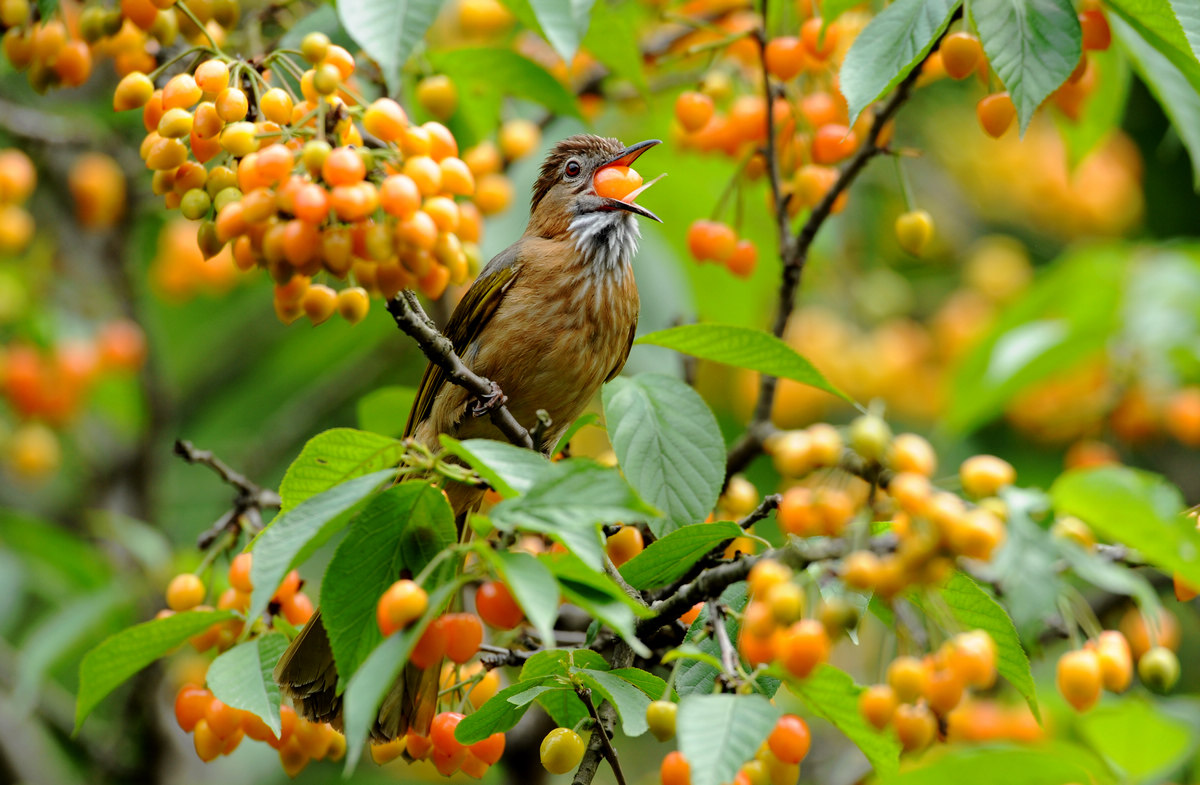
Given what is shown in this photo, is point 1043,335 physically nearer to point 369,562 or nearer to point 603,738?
point 603,738

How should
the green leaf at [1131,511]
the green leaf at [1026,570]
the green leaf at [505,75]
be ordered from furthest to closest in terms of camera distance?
1. the green leaf at [505,75]
2. the green leaf at [1131,511]
3. the green leaf at [1026,570]

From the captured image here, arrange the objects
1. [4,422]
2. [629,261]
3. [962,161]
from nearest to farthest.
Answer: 1. [629,261]
2. [4,422]
3. [962,161]

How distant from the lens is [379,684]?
5.32ft

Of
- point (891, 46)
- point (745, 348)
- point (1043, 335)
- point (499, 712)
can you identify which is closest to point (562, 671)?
point (499, 712)

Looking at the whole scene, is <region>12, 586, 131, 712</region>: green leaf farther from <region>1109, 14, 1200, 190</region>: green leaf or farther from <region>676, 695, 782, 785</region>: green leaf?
<region>1109, 14, 1200, 190</region>: green leaf

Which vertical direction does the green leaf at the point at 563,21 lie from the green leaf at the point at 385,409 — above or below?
above

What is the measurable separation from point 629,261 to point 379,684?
2405 millimetres

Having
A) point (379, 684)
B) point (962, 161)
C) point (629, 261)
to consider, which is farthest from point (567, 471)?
point (962, 161)

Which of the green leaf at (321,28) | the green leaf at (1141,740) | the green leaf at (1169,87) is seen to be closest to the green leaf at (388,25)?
the green leaf at (321,28)

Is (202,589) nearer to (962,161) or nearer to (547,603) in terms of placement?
(547,603)

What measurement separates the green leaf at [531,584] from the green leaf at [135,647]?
97cm

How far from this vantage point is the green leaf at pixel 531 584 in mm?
1587

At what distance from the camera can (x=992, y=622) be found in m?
2.12

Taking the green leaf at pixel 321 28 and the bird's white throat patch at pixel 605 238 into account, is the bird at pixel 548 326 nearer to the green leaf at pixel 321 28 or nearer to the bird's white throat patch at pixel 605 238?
the bird's white throat patch at pixel 605 238
